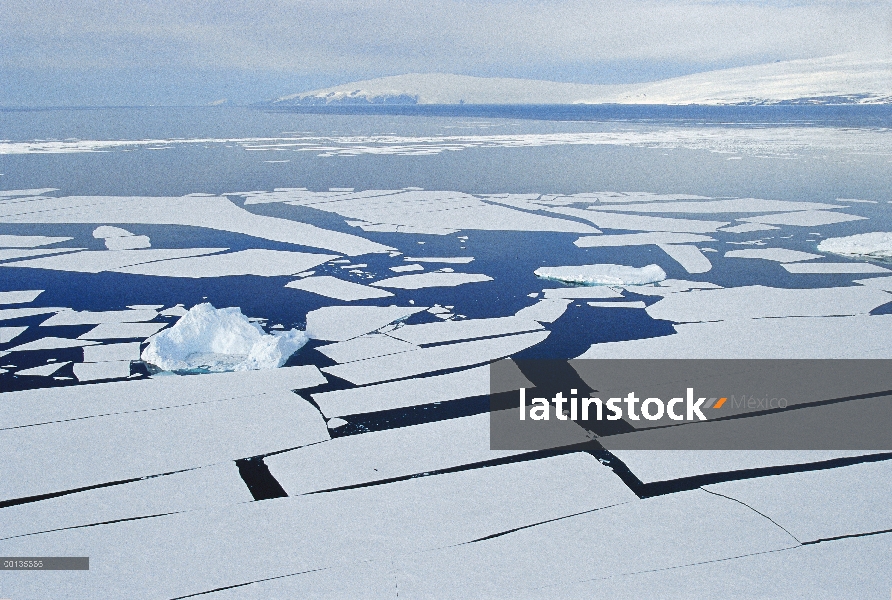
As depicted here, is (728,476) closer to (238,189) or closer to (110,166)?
(238,189)

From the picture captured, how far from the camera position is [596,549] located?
7.22 feet

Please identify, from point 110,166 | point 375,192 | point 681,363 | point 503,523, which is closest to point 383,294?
point 681,363

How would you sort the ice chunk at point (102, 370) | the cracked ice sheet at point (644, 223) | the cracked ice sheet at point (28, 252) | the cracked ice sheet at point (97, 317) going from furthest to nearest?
the cracked ice sheet at point (644, 223) < the cracked ice sheet at point (28, 252) < the cracked ice sheet at point (97, 317) < the ice chunk at point (102, 370)

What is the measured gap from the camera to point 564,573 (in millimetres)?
2088

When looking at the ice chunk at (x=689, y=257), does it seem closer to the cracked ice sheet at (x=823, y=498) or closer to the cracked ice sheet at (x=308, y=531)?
the cracked ice sheet at (x=823, y=498)

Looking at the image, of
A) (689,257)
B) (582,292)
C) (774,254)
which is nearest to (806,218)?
(774,254)

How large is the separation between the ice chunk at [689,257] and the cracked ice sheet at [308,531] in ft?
10.9

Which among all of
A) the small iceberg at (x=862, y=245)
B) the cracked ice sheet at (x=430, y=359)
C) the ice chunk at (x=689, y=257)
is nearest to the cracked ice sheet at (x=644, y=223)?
the ice chunk at (x=689, y=257)

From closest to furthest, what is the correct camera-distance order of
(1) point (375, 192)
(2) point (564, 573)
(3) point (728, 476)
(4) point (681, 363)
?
(2) point (564, 573) < (3) point (728, 476) < (4) point (681, 363) < (1) point (375, 192)

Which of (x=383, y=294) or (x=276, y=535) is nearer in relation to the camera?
(x=276, y=535)

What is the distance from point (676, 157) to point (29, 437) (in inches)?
527

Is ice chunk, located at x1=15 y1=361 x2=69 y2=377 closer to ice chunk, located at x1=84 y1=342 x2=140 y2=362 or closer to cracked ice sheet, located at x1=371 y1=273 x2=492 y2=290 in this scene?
ice chunk, located at x1=84 y1=342 x2=140 y2=362

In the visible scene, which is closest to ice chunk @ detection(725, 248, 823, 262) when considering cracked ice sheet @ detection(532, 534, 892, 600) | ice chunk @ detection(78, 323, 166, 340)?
cracked ice sheet @ detection(532, 534, 892, 600)

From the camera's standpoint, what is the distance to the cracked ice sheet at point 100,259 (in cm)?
566
